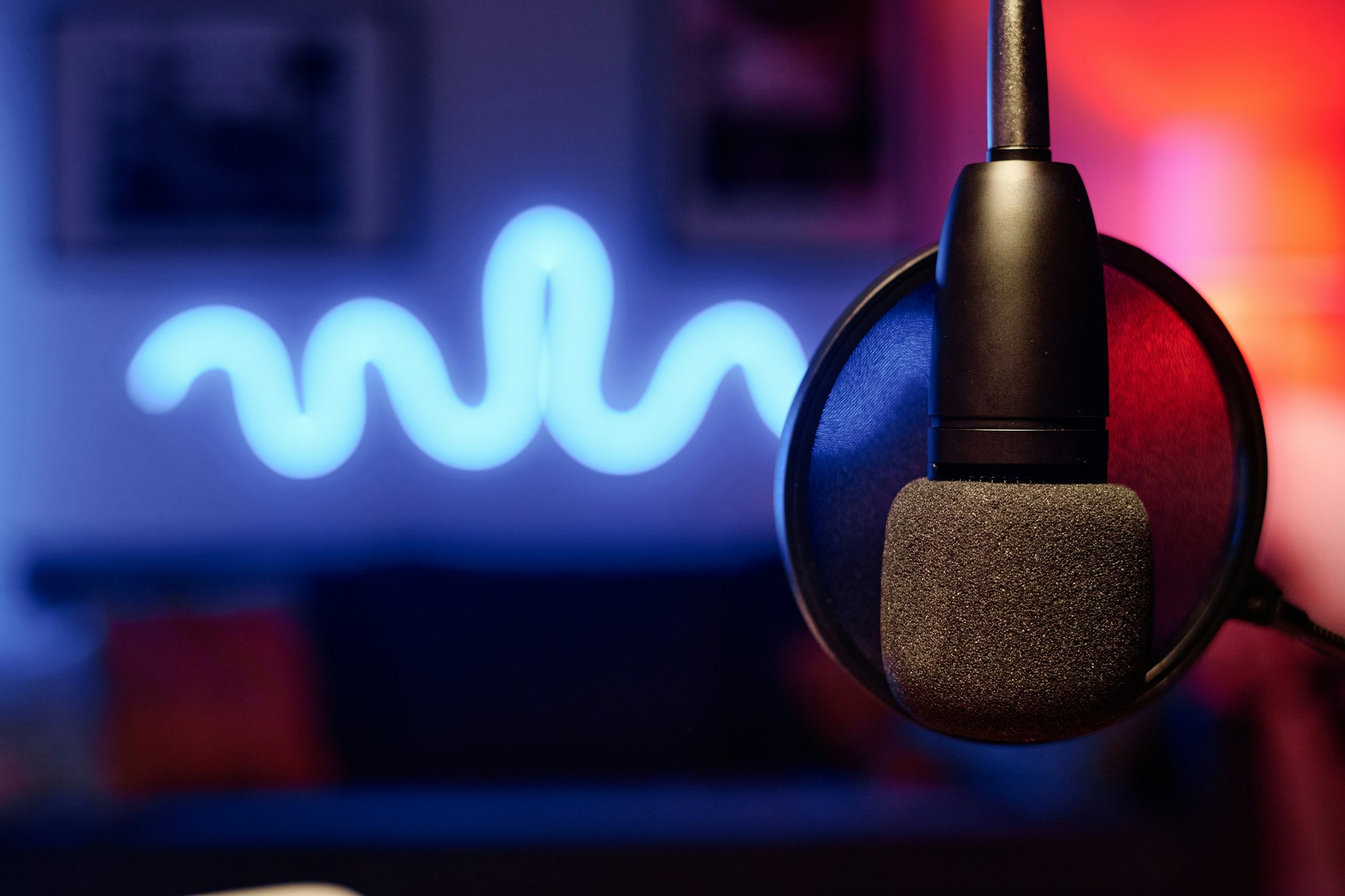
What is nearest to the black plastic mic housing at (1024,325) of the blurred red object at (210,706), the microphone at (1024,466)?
the microphone at (1024,466)

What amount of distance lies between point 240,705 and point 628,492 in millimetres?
1235

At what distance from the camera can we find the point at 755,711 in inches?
135

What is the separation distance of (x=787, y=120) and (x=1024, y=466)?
3.33 meters

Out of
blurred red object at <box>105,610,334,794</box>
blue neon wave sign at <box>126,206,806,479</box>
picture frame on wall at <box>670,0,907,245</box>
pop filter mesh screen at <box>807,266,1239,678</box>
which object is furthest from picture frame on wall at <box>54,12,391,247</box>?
pop filter mesh screen at <box>807,266,1239,678</box>

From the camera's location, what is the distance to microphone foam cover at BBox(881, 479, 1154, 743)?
0.43 meters

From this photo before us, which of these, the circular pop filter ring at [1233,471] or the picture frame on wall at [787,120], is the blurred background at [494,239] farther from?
the circular pop filter ring at [1233,471]

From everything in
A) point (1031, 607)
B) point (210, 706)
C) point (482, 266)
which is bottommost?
point (210, 706)

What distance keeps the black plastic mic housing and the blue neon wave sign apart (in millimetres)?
3043

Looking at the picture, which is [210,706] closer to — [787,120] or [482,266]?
[482,266]

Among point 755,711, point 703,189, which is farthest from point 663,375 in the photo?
point 755,711

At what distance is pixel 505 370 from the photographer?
11.4 ft

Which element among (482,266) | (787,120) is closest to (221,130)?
(482,266)

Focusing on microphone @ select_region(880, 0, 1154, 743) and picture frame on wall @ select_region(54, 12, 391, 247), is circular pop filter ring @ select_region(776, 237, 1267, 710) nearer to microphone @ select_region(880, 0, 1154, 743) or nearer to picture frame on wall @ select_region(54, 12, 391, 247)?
microphone @ select_region(880, 0, 1154, 743)

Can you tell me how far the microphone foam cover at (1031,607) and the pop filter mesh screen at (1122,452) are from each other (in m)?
0.08
